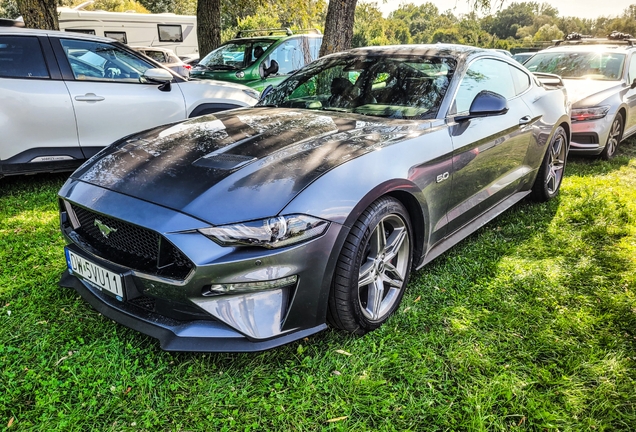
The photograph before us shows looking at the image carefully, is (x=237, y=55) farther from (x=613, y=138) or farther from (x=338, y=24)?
(x=613, y=138)

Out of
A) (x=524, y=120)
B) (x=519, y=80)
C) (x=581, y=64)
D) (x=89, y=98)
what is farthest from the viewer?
(x=581, y=64)

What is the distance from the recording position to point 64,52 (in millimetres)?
4594

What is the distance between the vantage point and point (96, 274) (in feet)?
7.18

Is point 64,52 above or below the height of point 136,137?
above

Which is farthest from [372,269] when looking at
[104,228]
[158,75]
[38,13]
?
[38,13]

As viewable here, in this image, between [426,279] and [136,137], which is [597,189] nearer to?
[426,279]

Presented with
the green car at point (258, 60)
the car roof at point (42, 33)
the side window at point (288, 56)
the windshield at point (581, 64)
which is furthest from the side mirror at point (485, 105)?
the side window at point (288, 56)

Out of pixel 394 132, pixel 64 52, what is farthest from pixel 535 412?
pixel 64 52

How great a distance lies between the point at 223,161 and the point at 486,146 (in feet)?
6.10

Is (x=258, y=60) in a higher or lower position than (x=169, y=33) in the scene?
lower

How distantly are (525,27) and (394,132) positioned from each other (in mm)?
100479

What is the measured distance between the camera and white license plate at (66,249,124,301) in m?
2.08

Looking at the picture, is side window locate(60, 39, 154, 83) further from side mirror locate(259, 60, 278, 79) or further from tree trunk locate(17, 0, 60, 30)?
side mirror locate(259, 60, 278, 79)

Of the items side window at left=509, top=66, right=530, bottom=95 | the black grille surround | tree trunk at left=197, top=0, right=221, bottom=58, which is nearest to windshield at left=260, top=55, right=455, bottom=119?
side window at left=509, top=66, right=530, bottom=95
